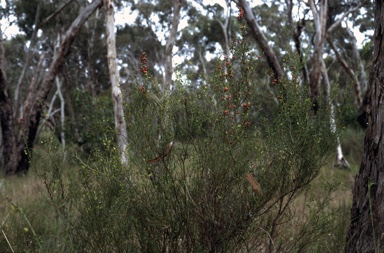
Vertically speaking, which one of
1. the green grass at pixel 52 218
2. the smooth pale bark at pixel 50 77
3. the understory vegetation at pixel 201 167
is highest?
the smooth pale bark at pixel 50 77

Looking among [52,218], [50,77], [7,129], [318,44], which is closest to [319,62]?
[318,44]

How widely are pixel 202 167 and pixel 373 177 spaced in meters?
1.01

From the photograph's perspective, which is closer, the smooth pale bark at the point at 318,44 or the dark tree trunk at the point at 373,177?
the dark tree trunk at the point at 373,177

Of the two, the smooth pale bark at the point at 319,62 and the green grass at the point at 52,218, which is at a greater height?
the smooth pale bark at the point at 319,62

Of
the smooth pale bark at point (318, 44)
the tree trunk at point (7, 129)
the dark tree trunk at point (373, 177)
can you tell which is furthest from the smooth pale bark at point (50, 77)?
the dark tree trunk at point (373, 177)

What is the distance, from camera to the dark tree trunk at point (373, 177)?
291cm

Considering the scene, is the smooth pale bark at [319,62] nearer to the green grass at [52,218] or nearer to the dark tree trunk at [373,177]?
the green grass at [52,218]

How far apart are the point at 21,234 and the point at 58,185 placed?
127 centimetres

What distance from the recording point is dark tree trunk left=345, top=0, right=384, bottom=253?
2.91 m

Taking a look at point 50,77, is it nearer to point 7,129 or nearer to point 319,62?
point 7,129

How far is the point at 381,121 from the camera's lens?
A: 2926 millimetres

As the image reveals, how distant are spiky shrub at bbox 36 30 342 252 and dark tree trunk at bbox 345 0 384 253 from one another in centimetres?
26

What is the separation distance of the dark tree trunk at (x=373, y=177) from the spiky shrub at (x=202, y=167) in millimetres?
261

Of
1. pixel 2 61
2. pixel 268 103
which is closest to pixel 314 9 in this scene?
pixel 2 61
